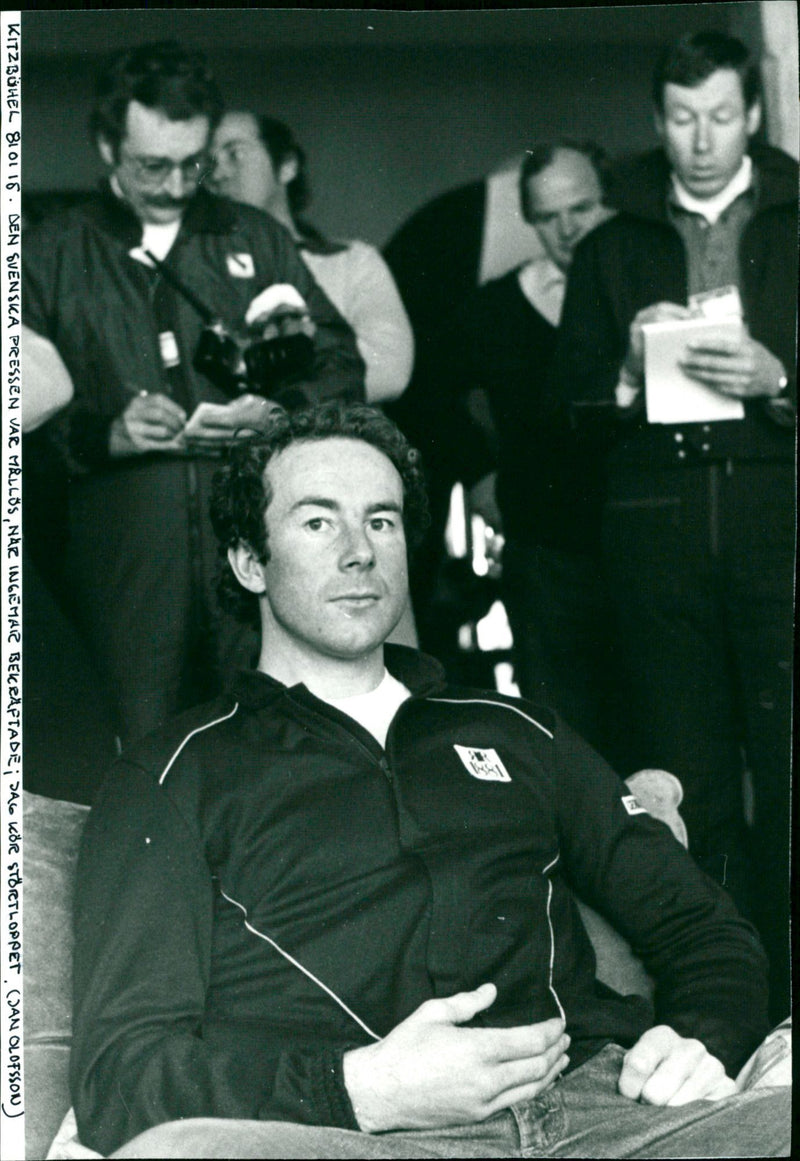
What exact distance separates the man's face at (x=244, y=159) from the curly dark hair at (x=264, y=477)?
356 millimetres

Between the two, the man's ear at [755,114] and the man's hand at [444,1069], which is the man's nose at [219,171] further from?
the man's hand at [444,1069]

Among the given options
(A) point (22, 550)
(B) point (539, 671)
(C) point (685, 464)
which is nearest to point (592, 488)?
(C) point (685, 464)

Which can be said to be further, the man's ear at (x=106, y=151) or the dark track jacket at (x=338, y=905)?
the man's ear at (x=106, y=151)

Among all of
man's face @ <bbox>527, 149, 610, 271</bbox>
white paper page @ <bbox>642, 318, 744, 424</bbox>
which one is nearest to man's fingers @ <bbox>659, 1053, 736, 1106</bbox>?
white paper page @ <bbox>642, 318, 744, 424</bbox>

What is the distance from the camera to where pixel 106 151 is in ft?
7.11

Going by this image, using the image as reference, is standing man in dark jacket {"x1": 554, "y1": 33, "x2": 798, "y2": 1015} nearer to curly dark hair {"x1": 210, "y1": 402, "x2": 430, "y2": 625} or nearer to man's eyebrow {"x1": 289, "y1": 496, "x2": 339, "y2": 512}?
curly dark hair {"x1": 210, "y1": 402, "x2": 430, "y2": 625}

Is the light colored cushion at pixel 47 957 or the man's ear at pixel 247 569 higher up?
the man's ear at pixel 247 569

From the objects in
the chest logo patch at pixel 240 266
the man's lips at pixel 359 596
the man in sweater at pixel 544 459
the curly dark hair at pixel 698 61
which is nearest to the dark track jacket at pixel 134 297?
the chest logo patch at pixel 240 266

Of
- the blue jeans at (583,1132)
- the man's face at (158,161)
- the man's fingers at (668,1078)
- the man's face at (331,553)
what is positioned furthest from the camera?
the man's face at (158,161)

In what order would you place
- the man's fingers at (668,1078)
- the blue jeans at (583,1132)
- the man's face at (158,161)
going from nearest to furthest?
the blue jeans at (583,1132) < the man's fingers at (668,1078) < the man's face at (158,161)

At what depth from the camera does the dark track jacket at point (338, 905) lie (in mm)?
1898

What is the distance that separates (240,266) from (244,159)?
6.4 inches

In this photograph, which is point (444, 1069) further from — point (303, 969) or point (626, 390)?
point (626, 390)

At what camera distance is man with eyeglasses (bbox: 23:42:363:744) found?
7.10ft
